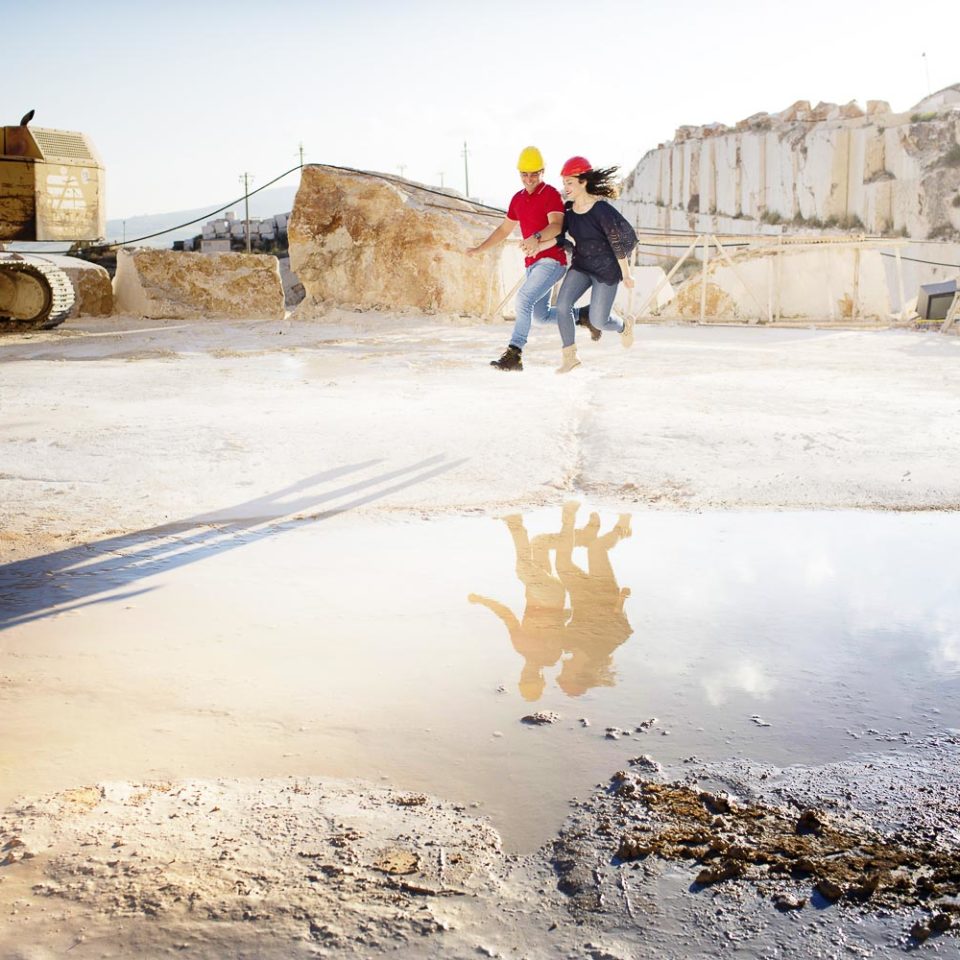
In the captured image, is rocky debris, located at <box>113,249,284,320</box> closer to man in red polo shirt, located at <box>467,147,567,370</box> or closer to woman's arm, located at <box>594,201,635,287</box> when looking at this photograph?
man in red polo shirt, located at <box>467,147,567,370</box>

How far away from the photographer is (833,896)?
220 centimetres

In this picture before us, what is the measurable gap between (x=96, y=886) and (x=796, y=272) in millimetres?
17387

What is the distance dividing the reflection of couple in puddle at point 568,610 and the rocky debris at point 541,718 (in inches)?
5.3

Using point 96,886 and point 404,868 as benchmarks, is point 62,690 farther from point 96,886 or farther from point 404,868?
point 404,868

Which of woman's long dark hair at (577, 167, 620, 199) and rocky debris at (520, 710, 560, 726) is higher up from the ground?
woman's long dark hair at (577, 167, 620, 199)

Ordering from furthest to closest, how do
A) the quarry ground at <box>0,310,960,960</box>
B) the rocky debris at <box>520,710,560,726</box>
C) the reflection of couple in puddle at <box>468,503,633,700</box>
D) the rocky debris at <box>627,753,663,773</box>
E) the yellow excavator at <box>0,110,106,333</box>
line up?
the yellow excavator at <box>0,110,106,333</box> < the reflection of couple in puddle at <box>468,503,633,700</box> < the rocky debris at <box>520,710,560,726</box> < the rocky debris at <box>627,753,663,773</box> < the quarry ground at <box>0,310,960,960</box>

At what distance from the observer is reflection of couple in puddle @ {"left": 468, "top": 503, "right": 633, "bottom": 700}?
3441 millimetres

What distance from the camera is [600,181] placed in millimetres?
6973

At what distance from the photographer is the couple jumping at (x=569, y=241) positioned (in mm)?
6973

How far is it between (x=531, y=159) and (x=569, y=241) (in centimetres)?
60

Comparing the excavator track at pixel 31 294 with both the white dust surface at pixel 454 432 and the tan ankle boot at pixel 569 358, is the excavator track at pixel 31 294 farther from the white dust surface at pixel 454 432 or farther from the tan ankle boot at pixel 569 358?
the tan ankle boot at pixel 569 358

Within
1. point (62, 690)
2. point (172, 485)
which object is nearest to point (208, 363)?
point (172, 485)

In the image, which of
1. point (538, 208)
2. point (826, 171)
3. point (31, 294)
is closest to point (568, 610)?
point (538, 208)

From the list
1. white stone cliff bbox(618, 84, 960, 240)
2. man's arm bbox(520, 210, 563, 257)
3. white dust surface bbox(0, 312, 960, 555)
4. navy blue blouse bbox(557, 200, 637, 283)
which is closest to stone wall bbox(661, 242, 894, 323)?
white dust surface bbox(0, 312, 960, 555)
